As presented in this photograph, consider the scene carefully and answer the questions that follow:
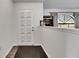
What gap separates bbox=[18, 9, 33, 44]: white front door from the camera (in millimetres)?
7844

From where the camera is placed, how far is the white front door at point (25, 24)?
309 inches

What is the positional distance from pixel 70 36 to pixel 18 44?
19.4 ft

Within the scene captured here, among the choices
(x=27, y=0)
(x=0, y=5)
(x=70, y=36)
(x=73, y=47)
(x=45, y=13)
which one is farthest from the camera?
(x=45, y=13)

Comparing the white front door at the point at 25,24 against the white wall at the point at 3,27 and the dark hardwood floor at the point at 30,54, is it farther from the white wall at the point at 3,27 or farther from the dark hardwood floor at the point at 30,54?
the white wall at the point at 3,27

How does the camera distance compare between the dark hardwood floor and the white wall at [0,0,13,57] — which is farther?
the dark hardwood floor

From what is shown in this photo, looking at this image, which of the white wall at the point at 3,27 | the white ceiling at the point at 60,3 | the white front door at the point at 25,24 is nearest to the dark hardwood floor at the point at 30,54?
the white wall at the point at 3,27

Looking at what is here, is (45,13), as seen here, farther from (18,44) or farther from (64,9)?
(18,44)

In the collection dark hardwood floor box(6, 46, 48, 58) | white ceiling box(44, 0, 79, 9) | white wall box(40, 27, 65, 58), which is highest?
white ceiling box(44, 0, 79, 9)

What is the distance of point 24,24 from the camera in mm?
7879

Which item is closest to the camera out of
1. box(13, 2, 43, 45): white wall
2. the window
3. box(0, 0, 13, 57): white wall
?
box(0, 0, 13, 57): white wall

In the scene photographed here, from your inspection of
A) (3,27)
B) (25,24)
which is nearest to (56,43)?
(3,27)

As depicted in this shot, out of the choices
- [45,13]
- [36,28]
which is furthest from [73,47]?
[45,13]

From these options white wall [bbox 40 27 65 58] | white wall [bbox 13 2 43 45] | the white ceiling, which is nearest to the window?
the white ceiling

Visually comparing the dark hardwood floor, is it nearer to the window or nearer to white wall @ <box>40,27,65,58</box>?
white wall @ <box>40,27,65,58</box>
